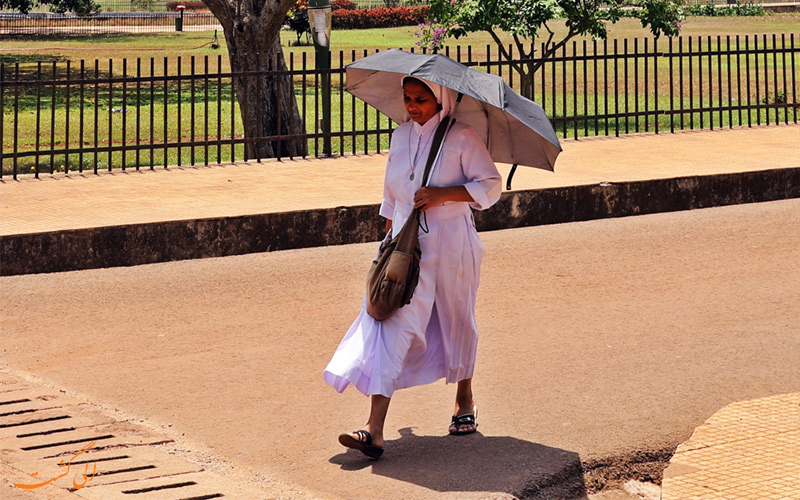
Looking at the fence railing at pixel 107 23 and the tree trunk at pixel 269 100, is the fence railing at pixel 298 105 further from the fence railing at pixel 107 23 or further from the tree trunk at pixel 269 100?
the fence railing at pixel 107 23

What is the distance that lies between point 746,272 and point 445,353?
13.3 feet

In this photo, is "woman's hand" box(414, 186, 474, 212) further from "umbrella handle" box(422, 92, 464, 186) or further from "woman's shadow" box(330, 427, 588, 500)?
"woman's shadow" box(330, 427, 588, 500)

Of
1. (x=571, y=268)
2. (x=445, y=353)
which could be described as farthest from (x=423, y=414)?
(x=571, y=268)

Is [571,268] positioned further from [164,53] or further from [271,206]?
[164,53]

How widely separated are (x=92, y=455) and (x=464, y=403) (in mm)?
1570

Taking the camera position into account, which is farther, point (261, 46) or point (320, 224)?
point (261, 46)

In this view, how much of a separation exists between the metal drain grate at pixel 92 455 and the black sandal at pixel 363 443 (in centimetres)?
46

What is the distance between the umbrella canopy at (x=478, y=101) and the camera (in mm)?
4961

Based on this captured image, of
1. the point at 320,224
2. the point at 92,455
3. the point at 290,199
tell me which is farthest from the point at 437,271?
the point at 290,199

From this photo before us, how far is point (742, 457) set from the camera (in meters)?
4.96

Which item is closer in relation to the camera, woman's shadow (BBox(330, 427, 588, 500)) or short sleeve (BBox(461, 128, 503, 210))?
woman's shadow (BBox(330, 427, 588, 500))

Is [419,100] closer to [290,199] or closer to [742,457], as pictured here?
[742,457]

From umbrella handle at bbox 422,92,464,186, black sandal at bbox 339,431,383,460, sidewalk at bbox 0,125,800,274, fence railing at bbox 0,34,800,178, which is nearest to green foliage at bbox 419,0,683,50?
fence railing at bbox 0,34,800,178

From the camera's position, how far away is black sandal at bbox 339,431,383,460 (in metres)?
4.82
